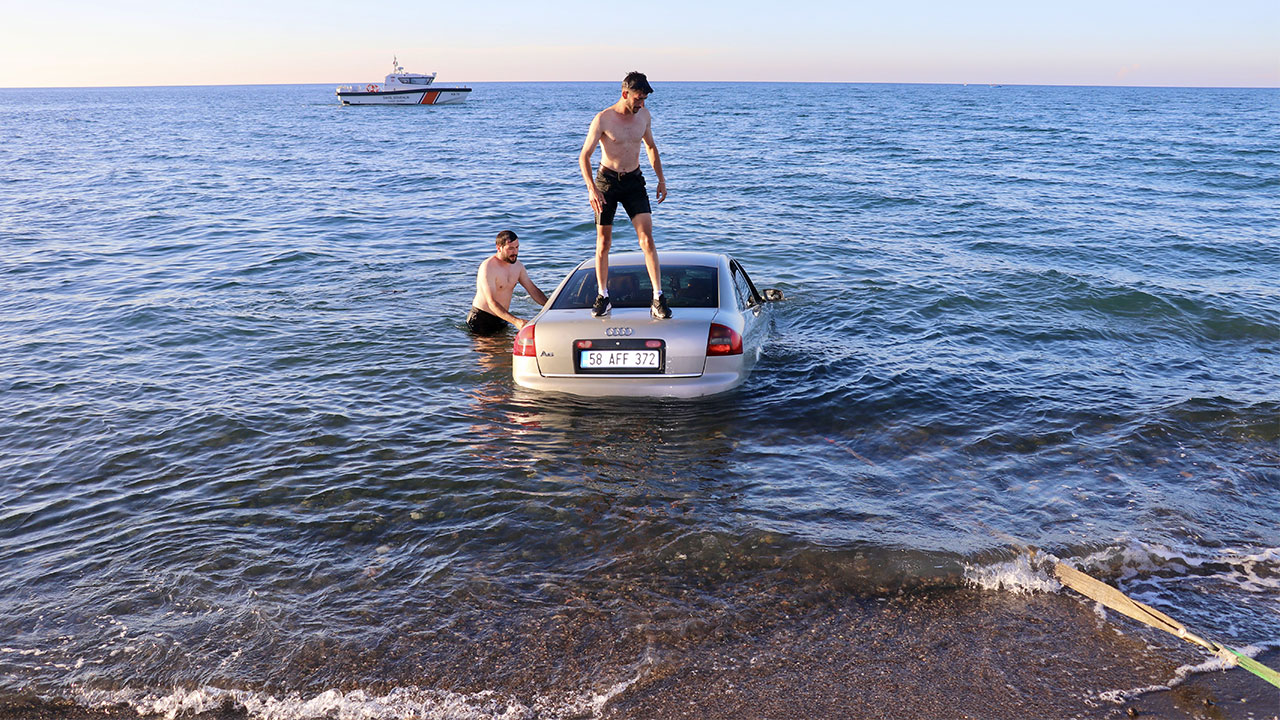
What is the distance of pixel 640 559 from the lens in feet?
16.0

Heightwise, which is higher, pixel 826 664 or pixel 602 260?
Answer: pixel 602 260

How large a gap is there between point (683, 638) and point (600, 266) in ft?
12.1

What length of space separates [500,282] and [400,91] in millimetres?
97714

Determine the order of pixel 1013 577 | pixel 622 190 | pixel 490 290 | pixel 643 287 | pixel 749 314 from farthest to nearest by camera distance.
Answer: pixel 490 290 < pixel 749 314 < pixel 643 287 < pixel 622 190 < pixel 1013 577

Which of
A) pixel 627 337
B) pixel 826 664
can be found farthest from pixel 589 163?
pixel 826 664

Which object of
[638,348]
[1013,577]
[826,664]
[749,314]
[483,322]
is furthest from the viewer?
[483,322]

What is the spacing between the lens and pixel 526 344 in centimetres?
689

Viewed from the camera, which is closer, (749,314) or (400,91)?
(749,314)

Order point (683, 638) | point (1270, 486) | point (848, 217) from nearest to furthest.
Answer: point (683, 638)
point (1270, 486)
point (848, 217)

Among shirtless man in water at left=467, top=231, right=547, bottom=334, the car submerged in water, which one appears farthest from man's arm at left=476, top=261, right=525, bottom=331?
the car submerged in water

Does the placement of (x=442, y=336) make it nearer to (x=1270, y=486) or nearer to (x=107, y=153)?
(x=1270, y=486)

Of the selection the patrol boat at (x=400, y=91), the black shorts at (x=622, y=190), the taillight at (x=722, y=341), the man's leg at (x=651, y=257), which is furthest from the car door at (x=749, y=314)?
the patrol boat at (x=400, y=91)

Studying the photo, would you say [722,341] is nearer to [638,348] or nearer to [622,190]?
[638,348]

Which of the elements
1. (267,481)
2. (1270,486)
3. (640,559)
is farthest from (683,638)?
(1270,486)
